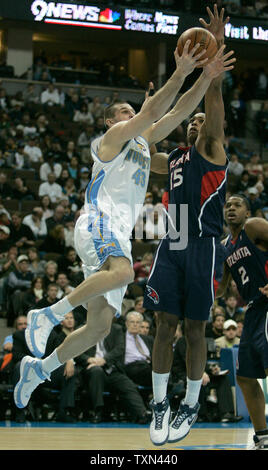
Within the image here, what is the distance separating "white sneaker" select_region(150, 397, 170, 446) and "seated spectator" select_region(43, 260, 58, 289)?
6.41m

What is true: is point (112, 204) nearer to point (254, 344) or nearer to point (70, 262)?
point (254, 344)

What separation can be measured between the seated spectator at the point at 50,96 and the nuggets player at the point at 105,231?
1455 cm

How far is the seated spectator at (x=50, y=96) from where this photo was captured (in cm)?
2028

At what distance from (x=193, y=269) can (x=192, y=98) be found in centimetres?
141

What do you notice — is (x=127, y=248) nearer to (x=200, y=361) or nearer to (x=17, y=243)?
(x=200, y=361)

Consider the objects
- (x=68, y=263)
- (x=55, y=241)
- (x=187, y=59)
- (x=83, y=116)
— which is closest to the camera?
(x=187, y=59)

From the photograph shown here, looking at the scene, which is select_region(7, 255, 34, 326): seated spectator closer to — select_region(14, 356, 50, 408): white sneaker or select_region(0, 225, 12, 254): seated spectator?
select_region(0, 225, 12, 254): seated spectator

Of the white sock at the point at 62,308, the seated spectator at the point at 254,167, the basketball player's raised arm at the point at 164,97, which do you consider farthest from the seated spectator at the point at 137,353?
the seated spectator at the point at 254,167

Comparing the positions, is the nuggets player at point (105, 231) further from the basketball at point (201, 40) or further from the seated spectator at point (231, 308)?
the seated spectator at point (231, 308)

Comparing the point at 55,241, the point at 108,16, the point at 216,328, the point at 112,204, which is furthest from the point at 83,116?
the point at 112,204

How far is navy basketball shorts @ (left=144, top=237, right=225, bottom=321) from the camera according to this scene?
19.5 feet

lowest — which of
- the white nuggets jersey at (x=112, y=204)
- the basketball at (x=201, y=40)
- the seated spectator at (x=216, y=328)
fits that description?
the seated spectator at (x=216, y=328)

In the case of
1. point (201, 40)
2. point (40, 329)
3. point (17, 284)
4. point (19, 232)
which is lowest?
point (17, 284)

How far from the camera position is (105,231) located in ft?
19.4
